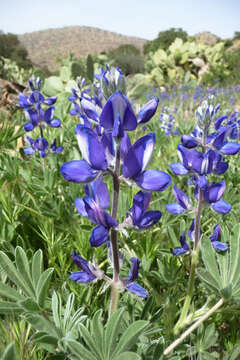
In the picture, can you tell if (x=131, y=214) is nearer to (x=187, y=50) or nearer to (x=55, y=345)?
(x=55, y=345)

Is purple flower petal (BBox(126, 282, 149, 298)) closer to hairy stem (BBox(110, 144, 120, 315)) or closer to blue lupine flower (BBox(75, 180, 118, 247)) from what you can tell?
hairy stem (BBox(110, 144, 120, 315))

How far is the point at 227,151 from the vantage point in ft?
3.25

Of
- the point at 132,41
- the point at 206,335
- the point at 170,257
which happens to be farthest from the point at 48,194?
the point at 132,41

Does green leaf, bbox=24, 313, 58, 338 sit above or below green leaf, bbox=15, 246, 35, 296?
below

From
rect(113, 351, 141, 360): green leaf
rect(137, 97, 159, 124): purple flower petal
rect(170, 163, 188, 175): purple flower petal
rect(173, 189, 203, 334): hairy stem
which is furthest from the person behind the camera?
rect(170, 163, 188, 175): purple flower petal

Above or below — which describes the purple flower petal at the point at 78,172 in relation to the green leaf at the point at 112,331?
above

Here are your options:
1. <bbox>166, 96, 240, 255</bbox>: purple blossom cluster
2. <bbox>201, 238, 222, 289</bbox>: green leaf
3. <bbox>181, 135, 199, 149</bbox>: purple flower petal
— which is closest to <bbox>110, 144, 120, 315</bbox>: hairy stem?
<bbox>201, 238, 222, 289</bbox>: green leaf

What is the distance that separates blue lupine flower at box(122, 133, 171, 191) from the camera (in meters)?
0.65

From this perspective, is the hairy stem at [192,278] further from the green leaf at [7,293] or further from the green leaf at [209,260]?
the green leaf at [7,293]

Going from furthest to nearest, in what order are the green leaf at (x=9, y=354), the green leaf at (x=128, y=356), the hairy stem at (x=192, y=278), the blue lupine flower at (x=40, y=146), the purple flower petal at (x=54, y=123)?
1. the purple flower petal at (x=54, y=123)
2. the blue lupine flower at (x=40, y=146)
3. the hairy stem at (x=192, y=278)
4. the green leaf at (x=128, y=356)
5. the green leaf at (x=9, y=354)

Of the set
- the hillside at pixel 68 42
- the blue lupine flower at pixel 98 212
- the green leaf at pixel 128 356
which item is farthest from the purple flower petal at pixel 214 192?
the hillside at pixel 68 42

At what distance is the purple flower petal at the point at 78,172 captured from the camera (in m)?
0.63

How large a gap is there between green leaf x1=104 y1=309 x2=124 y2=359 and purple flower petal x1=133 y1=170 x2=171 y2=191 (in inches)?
10.3

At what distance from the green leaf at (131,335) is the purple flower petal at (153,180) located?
0.90ft
